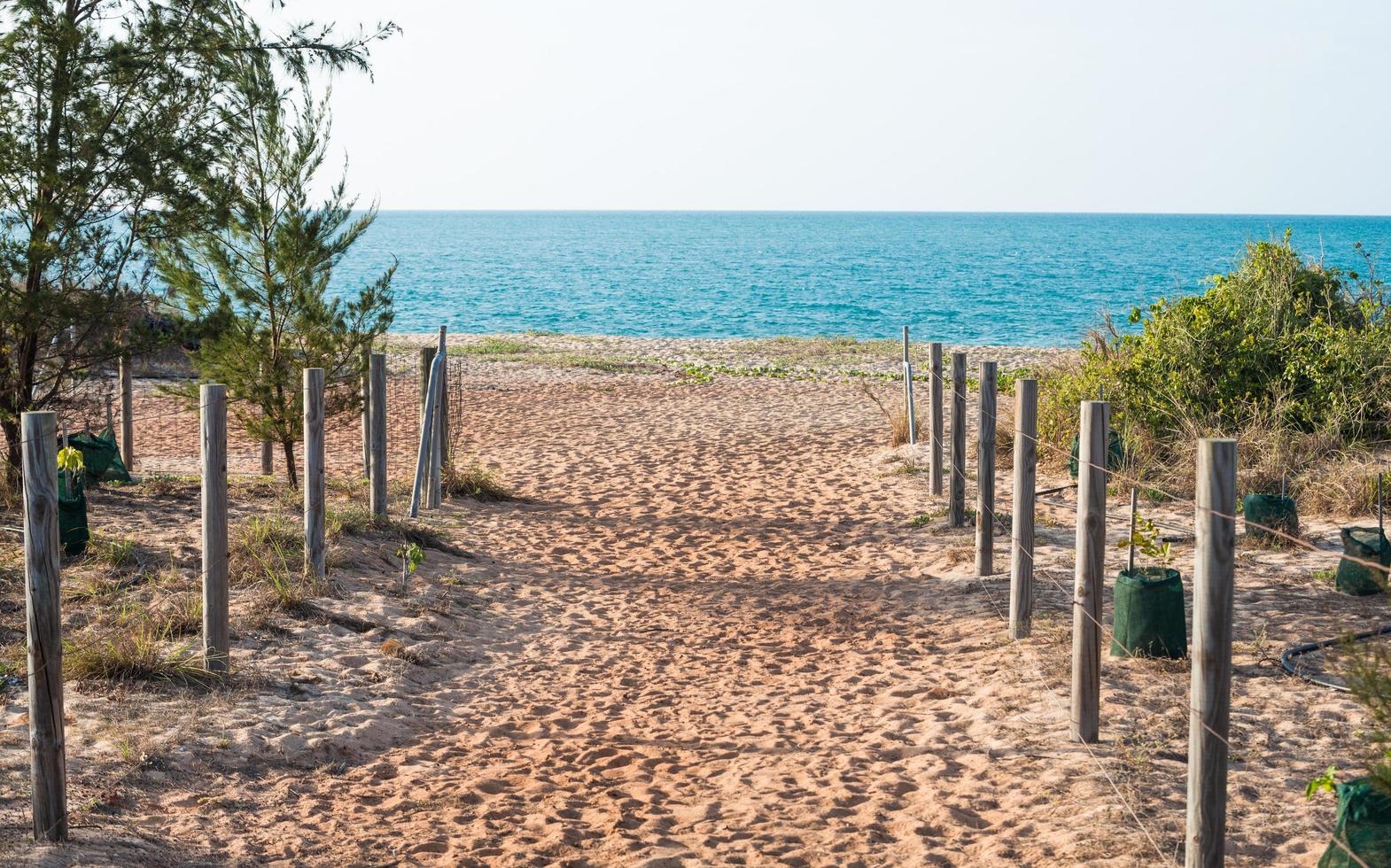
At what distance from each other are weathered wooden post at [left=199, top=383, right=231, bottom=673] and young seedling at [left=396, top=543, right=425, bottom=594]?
6.40ft

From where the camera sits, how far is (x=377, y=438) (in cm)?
921

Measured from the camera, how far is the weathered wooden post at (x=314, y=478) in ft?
24.0

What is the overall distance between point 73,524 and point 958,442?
251 inches

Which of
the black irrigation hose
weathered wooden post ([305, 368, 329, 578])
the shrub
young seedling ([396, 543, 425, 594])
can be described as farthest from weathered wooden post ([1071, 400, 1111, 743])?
the shrub

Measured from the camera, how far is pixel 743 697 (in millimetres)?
6230

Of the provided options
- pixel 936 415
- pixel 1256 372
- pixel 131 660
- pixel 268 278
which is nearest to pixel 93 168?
pixel 268 278

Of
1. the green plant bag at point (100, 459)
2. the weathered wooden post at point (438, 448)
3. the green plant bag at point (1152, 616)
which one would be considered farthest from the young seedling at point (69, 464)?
the green plant bag at point (1152, 616)

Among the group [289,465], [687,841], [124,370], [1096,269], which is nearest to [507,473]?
[289,465]

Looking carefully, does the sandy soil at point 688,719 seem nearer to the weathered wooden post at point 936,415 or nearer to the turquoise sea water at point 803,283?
the weathered wooden post at point 936,415

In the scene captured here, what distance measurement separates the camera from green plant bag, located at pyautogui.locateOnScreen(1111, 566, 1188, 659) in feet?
19.7

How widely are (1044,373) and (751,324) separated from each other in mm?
30471

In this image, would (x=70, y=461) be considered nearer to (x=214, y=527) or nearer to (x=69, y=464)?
(x=69, y=464)

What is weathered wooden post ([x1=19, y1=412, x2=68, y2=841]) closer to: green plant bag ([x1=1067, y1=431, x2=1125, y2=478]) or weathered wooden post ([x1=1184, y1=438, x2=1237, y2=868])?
weathered wooden post ([x1=1184, y1=438, x2=1237, y2=868])

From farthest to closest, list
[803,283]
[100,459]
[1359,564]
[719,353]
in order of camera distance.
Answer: [803,283], [719,353], [100,459], [1359,564]
